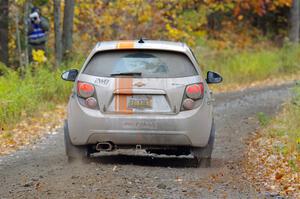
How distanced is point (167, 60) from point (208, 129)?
1.03m

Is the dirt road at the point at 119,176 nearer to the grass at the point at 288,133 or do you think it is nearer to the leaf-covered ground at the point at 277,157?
the leaf-covered ground at the point at 277,157

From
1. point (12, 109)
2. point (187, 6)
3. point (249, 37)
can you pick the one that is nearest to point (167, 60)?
point (12, 109)

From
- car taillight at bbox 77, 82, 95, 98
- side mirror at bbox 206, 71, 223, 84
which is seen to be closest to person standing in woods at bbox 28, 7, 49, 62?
side mirror at bbox 206, 71, 223, 84

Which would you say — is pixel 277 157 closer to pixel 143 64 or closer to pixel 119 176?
pixel 143 64

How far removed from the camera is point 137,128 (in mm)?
9891

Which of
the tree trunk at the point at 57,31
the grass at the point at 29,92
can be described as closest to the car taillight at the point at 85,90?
the grass at the point at 29,92

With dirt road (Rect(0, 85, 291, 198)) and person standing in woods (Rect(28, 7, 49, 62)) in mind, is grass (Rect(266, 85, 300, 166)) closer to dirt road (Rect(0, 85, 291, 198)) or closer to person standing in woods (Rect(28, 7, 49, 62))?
dirt road (Rect(0, 85, 291, 198))

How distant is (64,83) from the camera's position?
1922 cm

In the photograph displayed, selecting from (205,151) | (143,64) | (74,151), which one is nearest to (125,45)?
(143,64)

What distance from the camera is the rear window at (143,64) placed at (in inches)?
399

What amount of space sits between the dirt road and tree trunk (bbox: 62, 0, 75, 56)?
9.19m

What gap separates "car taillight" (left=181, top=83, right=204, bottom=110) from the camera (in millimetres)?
10000

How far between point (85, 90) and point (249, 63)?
1843 cm

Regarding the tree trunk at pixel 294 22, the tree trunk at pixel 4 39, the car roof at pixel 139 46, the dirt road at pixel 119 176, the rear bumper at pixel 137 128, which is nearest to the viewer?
the dirt road at pixel 119 176
